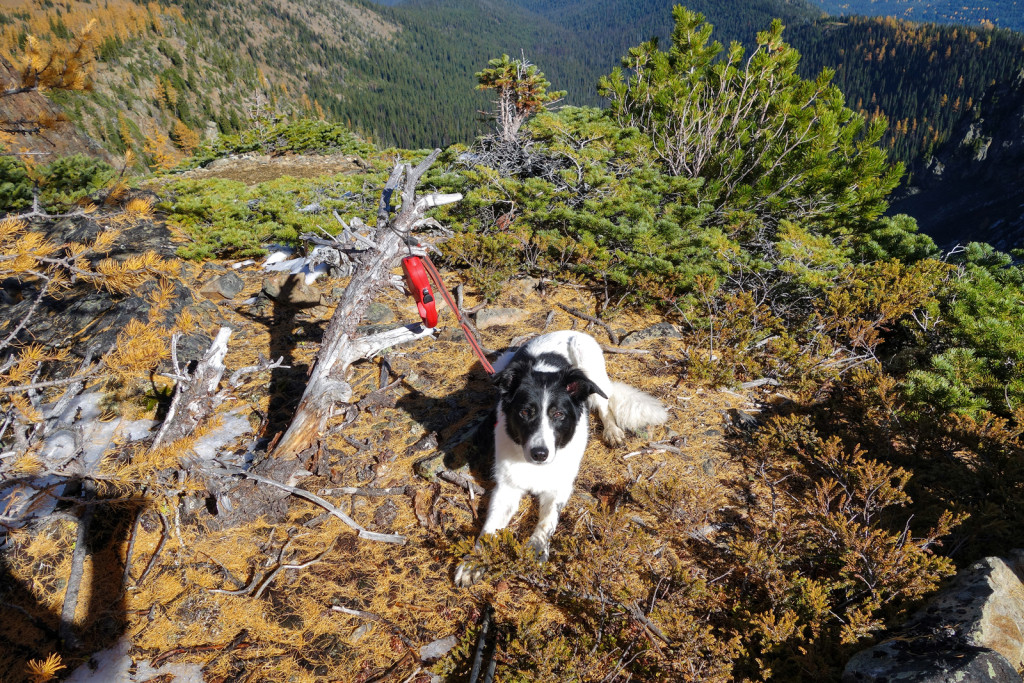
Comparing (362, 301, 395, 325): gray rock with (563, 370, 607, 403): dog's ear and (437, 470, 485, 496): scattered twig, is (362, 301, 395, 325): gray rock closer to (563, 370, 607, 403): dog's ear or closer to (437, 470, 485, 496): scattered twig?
(437, 470, 485, 496): scattered twig

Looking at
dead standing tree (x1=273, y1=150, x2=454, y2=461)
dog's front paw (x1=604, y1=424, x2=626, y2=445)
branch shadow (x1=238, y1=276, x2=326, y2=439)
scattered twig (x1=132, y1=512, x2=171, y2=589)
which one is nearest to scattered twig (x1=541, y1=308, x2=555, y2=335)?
dog's front paw (x1=604, y1=424, x2=626, y2=445)

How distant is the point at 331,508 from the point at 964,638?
3836 millimetres

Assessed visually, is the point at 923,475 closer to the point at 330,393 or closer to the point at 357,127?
the point at 330,393

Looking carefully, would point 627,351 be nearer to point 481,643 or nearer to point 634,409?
point 634,409

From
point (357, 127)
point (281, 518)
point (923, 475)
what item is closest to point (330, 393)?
point (281, 518)

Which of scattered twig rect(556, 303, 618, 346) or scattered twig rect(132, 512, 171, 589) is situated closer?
scattered twig rect(132, 512, 171, 589)

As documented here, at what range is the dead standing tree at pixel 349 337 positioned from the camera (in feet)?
12.6

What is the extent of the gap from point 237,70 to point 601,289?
108m

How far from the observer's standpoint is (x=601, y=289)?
7.09m

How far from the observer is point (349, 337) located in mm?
4020

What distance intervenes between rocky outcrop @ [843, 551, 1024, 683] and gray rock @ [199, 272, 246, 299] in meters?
7.50

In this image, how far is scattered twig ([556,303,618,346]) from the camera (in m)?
5.95

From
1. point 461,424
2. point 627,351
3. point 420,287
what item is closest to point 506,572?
point 461,424

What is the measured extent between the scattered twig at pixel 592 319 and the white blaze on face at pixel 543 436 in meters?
2.81
